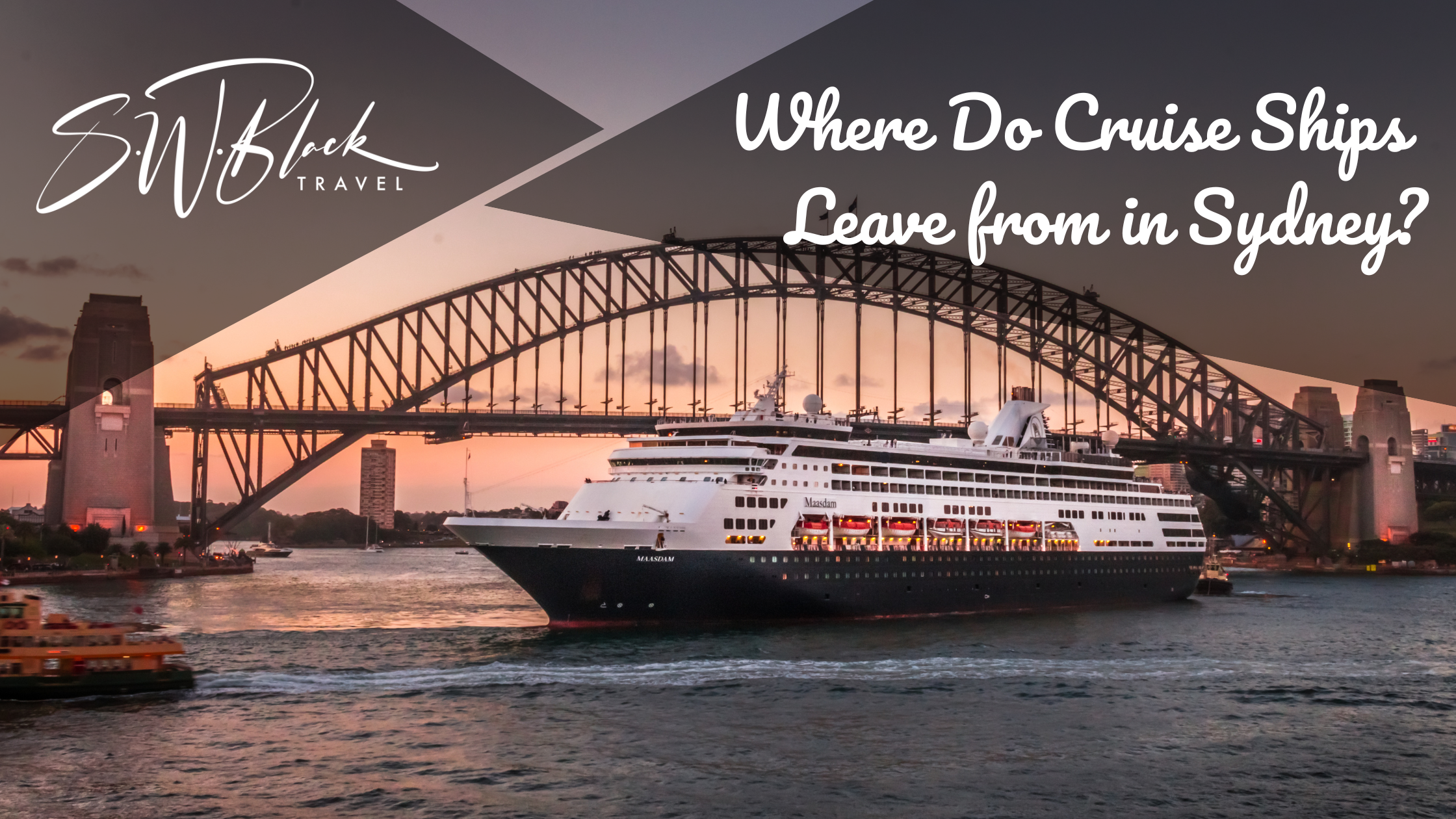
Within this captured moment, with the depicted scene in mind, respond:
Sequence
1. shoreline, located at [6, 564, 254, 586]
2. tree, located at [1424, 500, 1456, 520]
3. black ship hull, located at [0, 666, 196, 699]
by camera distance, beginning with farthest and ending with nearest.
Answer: tree, located at [1424, 500, 1456, 520] < shoreline, located at [6, 564, 254, 586] < black ship hull, located at [0, 666, 196, 699]

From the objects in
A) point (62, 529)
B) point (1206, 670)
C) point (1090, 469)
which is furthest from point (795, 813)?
point (62, 529)

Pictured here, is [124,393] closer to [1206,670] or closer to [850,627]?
[850,627]

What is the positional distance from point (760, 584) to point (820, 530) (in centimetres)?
386

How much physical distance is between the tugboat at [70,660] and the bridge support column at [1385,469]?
337 feet

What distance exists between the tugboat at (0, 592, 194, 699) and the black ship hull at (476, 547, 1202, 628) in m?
11.8

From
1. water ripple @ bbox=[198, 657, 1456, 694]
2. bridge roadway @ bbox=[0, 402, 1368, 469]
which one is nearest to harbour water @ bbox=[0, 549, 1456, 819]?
water ripple @ bbox=[198, 657, 1456, 694]

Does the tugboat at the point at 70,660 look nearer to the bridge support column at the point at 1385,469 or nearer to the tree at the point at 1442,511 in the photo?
the bridge support column at the point at 1385,469

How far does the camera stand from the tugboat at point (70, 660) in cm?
2744

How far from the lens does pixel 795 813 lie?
19.8m

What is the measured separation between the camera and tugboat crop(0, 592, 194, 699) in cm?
2744

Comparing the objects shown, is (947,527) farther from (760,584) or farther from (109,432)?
(109,432)

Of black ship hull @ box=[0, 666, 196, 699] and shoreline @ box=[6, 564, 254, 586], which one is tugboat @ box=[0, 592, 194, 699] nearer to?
black ship hull @ box=[0, 666, 196, 699]

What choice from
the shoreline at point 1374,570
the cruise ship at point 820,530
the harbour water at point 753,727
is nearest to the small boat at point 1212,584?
the cruise ship at point 820,530

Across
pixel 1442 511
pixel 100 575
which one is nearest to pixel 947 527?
pixel 100 575
